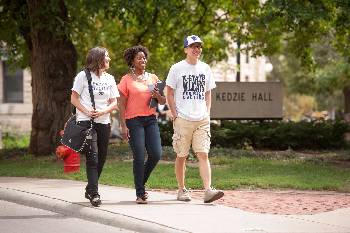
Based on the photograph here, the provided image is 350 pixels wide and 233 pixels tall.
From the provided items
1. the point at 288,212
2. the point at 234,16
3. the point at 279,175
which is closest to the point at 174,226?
the point at 288,212

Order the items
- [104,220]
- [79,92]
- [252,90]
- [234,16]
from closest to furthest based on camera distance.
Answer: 1. [104,220]
2. [79,92]
3. [252,90]
4. [234,16]

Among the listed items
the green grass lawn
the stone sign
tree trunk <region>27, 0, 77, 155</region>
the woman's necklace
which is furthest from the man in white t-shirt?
the stone sign

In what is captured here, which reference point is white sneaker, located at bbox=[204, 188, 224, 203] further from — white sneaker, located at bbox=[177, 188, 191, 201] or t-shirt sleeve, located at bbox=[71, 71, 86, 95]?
t-shirt sleeve, located at bbox=[71, 71, 86, 95]

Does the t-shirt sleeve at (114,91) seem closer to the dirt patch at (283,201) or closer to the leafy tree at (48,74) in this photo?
the dirt patch at (283,201)

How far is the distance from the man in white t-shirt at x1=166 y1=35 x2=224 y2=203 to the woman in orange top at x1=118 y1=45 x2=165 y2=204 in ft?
0.85

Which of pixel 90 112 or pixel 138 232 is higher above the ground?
pixel 90 112

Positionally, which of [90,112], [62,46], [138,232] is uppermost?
[62,46]

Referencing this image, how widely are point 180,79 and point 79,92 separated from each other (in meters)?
1.28

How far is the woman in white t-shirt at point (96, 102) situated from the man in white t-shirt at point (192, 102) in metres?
0.77

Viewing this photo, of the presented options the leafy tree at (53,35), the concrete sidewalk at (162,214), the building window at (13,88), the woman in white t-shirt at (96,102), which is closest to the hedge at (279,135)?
the leafy tree at (53,35)

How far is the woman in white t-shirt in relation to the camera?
9953 millimetres

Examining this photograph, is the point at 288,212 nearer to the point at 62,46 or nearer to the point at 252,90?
the point at 62,46

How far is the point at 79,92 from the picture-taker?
9961 millimetres

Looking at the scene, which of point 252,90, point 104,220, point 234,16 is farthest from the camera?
point 234,16
